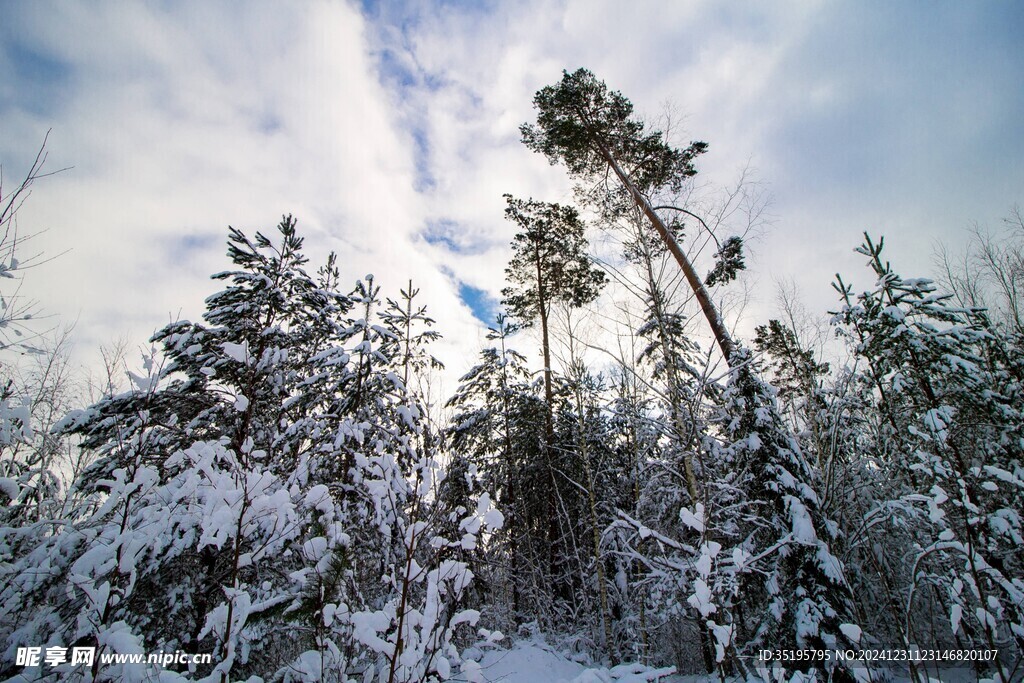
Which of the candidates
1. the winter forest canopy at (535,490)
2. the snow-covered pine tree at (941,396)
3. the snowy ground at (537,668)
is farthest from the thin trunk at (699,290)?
the snowy ground at (537,668)

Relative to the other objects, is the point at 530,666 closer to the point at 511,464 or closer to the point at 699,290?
the point at 511,464

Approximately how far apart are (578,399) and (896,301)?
262 inches

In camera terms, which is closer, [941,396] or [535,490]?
[941,396]

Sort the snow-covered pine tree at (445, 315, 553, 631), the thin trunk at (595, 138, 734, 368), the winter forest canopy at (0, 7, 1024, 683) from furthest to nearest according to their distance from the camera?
the snow-covered pine tree at (445, 315, 553, 631) < the thin trunk at (595, 138, 734, 368) < the winter forest canopy at (0, 7, 1024, 683)

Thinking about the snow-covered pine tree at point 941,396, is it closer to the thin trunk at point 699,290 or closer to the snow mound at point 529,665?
the thin trunk at point 699,290

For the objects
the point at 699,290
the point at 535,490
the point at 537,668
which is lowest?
the point at 537,668

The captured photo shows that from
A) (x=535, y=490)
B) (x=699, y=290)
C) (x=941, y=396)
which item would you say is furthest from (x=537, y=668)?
(x=941, y=396)

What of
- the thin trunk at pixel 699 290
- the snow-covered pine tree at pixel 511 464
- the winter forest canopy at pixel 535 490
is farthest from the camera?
the snow-covered pine tree at pixel 511 464

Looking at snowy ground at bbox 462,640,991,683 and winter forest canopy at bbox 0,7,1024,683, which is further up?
winter forest canopy at bbox 0,7,1024,683

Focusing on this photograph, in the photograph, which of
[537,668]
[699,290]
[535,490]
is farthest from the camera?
[535,490]

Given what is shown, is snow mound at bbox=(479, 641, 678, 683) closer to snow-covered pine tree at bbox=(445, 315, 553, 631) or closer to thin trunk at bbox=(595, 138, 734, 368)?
snow-covered pine tree at bbox=(445, 315, 553, 631)

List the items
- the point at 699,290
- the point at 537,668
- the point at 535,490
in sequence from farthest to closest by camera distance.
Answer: the point at 535,490 < the point at 537,668 < the point at 699,290

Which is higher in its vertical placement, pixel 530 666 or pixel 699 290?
pixel 699 290

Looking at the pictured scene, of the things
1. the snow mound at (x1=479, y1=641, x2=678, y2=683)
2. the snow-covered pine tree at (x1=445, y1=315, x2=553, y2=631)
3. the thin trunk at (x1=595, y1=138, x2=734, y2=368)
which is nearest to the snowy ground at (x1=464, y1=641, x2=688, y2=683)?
the snow mound at (x1=479, y1=641, x2=678, y2=683)
